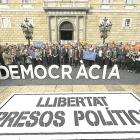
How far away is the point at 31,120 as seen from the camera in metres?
2.72

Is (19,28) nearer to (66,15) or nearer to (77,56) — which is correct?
(66,15)

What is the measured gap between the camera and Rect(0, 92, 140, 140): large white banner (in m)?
2.39

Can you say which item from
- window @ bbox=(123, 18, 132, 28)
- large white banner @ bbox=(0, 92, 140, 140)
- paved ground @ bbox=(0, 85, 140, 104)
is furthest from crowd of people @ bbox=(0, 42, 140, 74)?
window @ bbox=(123, 18, 132, 28)

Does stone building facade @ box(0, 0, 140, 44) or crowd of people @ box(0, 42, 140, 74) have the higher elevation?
stone building facade @ box(0, 0, 140, 44)

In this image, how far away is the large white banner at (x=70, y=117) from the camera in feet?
7.86

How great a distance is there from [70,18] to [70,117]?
18.2m

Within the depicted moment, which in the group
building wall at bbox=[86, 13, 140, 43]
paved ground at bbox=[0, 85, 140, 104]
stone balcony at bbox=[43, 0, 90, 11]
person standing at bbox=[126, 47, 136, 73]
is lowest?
paved ground at bbox=[0, 85, 140, 104]

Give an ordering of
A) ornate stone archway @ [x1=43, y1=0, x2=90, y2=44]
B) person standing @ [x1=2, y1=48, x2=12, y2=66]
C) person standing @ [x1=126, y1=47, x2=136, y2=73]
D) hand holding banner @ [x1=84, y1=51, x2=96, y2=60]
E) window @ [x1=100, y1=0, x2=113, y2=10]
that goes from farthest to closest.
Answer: window @ [x1=100, y1=0, x2=113, y2=10]
ornate stone archway @ [x1=43, y1=0, x2=90, y2=44]
hand holding banner @ [x1=84, y1=51, x2=96, y2=60]
person standing @ [x1=126, y1=47, x2=136, y2=73]
person standing @ [x1=2, y1=48, x2=12, y2=66]

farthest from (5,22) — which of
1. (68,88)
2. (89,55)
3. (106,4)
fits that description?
(68,88)

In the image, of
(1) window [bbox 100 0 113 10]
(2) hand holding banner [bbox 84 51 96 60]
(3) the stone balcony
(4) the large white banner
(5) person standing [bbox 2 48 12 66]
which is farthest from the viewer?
(1) window [bbox 100 0 113 10]

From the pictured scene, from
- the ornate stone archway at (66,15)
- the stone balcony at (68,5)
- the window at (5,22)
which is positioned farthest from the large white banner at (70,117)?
the window at (5,22)

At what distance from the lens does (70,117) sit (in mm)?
2838

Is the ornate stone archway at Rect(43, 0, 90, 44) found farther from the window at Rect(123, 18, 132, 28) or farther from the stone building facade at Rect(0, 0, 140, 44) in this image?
the window at Rect(123, 18, 132, 28)

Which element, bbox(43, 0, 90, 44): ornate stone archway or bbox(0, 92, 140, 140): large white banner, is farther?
bbox(43, 0, 90, 44): ornate stone archway
